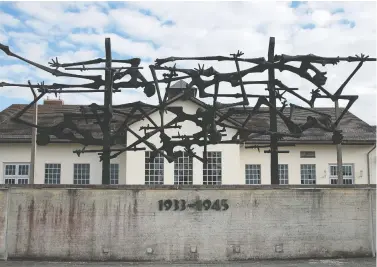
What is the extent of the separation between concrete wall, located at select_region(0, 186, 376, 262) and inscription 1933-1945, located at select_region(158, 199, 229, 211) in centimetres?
10

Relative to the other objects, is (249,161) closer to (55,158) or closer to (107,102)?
(55,158)

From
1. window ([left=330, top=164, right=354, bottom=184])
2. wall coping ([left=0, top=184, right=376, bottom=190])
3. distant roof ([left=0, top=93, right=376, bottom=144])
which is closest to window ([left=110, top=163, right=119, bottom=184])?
distant roof ([left=0, top=93, right=376, bottom=144])

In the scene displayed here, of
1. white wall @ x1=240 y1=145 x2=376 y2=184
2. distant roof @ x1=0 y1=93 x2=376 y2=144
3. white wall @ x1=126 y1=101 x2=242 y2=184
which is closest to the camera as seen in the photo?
white wall @ x1=126 y1=101 x2=242 y2=184

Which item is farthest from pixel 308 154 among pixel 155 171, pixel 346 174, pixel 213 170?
pixel 155 171

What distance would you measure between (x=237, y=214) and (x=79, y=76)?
19.1ft

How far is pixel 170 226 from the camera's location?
13.0 metres

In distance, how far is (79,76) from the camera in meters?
11.8

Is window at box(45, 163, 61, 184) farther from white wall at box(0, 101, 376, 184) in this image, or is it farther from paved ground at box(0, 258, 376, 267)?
paved ground at box(0, 258, 376, 267)

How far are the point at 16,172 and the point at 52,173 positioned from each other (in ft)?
7.09

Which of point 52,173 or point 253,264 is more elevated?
point 52,173

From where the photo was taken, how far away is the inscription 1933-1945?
13055 mm

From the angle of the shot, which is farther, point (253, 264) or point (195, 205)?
point (195, 205)

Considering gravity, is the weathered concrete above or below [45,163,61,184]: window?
below

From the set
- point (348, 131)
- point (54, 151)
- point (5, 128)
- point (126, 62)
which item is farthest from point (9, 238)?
point (348, 131)
